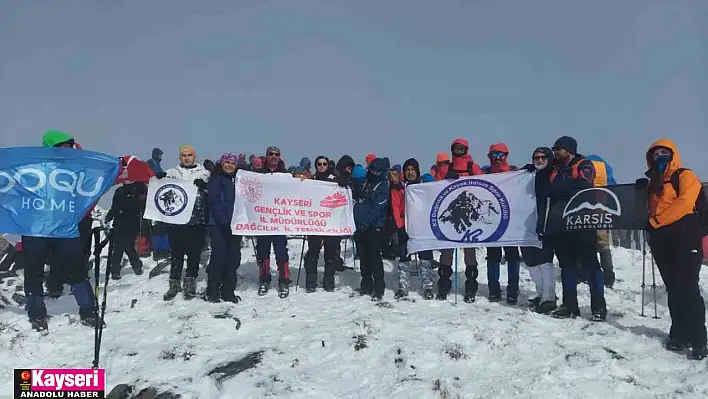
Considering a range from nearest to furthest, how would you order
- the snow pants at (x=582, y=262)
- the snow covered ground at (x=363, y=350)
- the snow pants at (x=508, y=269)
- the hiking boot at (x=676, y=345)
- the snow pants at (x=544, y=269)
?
the snow covered ground at (x=363, y=350)
the hiking boot at (x=676, y=345)
the snow pants at (x=582, y=262)
the snow pants at (x=544, y=269)
the snow pants at (x=508, y=269)

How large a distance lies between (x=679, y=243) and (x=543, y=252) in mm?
2387

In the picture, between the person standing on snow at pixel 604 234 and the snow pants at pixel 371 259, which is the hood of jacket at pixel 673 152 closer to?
the person standing on snow at pixel 604 234

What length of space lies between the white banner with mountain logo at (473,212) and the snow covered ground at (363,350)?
118 centimetres

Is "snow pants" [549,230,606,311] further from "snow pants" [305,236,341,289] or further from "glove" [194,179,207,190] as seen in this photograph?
"glove" [194,179,207,190]

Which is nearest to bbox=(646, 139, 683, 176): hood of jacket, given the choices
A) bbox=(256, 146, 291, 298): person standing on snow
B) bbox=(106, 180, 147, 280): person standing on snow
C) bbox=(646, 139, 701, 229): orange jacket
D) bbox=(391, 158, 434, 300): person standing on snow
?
bbox=(646, 139, 701, 229): orange jacket

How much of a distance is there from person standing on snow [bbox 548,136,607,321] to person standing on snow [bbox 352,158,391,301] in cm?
303

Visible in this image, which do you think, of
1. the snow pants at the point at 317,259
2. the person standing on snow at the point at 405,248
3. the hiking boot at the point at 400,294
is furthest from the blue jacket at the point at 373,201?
the hiking boot at the point at 400,294

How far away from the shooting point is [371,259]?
9547 mm

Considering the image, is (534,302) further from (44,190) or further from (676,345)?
(44,190)

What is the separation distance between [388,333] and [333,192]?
4.01m

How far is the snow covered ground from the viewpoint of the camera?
18.5 ft

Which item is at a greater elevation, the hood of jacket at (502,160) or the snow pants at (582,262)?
the hood of jacket at (502,160)

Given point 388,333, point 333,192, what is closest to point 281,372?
point 388,333

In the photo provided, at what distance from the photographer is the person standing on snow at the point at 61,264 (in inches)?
296
